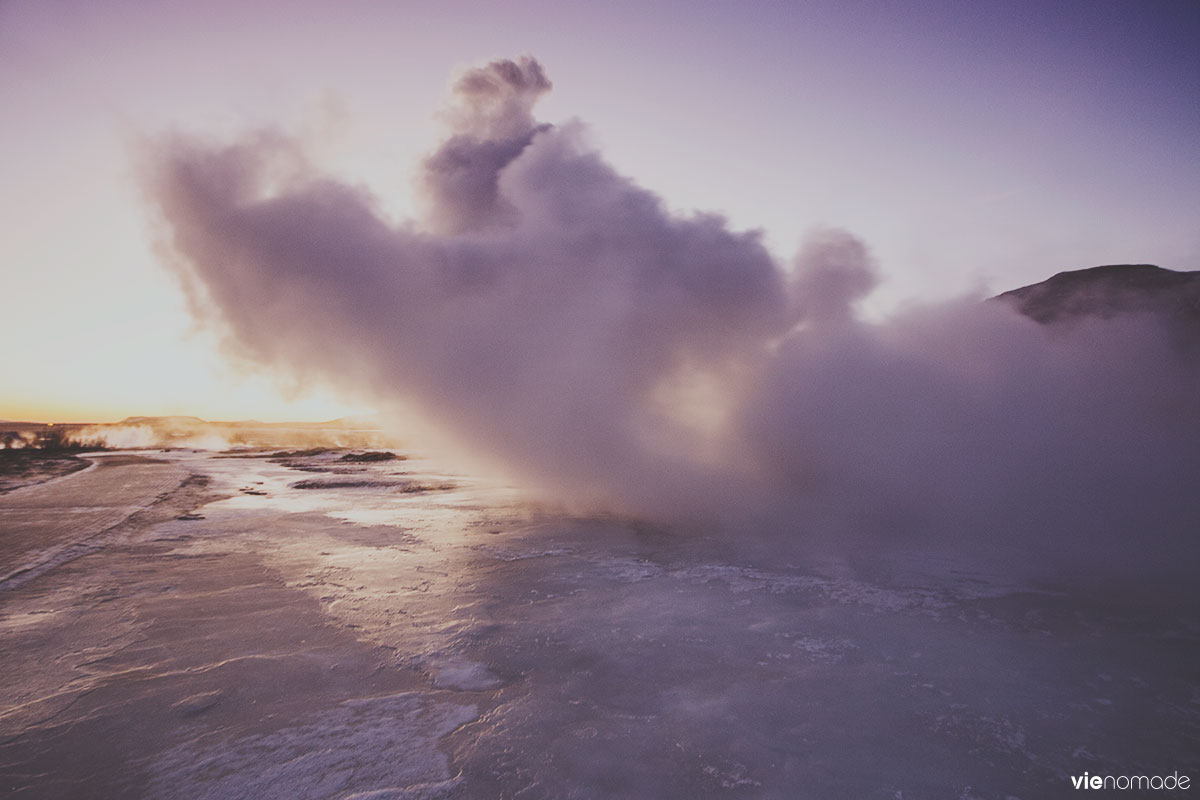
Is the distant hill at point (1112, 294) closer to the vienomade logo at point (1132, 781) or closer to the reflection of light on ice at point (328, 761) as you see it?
the vienomade logo at point (1132, 781)

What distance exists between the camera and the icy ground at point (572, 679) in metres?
2.69

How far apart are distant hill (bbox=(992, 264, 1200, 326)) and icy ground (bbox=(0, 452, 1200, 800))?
14.4 metres

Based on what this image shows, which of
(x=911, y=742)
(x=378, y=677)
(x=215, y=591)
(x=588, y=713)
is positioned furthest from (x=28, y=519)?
(x=911, y=742)

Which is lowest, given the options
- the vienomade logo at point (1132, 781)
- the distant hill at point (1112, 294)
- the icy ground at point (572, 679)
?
the vienomade logo at point (1132, 781)

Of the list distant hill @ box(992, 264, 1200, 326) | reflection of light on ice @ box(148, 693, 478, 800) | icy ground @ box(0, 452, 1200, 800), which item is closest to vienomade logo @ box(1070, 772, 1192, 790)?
icy ground @ box(0, 452, 1200, 800)

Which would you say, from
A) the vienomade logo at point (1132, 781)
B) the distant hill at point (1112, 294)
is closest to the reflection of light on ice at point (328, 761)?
the vienomade logo at point (1132, 781)

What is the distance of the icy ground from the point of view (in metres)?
2.69

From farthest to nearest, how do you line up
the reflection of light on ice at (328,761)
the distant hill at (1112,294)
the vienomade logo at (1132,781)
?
the distant hill at (1112,294) < the vienomade logo at (1132,781) < the reflection of light on ice at (328,761)

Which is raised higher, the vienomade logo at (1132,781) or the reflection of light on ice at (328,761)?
the reflection of light on ice at (328,761)

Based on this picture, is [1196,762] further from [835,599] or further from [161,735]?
[161,735]

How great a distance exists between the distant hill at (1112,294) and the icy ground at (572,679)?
14.4 metres

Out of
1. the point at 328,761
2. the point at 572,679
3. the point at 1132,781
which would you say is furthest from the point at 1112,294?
the point at 328,761

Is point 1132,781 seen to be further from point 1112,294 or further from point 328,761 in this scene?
point 1112,294

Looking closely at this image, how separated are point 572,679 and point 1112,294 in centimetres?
2521
